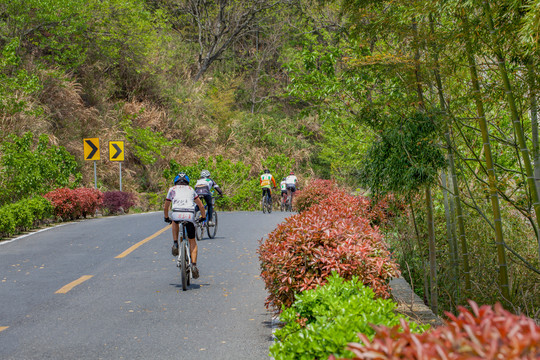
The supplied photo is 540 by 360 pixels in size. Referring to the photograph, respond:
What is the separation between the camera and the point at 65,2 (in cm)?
2631

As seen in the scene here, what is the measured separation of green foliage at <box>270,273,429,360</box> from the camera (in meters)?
3.20

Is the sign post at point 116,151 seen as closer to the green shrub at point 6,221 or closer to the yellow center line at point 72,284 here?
the green shrub at point 6,221

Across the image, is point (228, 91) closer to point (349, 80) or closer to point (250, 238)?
point (250, 238)

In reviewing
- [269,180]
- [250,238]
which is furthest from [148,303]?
[269,180]

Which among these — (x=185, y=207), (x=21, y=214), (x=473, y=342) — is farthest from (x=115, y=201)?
(x=473, y=342)

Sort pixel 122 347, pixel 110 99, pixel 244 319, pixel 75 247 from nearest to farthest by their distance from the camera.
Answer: pixel 122 347, pixel 244 319, pixel 75 247, pixel 110 99

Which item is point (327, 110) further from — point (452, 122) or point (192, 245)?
point (192, 245)

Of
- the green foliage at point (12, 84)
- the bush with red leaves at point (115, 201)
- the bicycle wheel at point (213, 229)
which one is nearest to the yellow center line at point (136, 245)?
the bicycle wheel at point (213, 229)

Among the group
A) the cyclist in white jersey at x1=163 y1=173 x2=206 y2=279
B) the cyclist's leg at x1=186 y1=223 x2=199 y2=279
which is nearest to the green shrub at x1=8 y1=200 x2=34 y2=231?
the cyclist in white jersey at x1=163 y1=173 x2=206 y2=279

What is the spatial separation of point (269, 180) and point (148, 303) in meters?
18.8

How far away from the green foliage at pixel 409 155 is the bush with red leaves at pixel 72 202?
15.0 meters

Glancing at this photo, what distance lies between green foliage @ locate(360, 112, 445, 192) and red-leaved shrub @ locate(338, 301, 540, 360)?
5.03m

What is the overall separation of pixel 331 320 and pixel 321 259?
1809 millimetres

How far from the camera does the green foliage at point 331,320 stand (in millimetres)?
3195
